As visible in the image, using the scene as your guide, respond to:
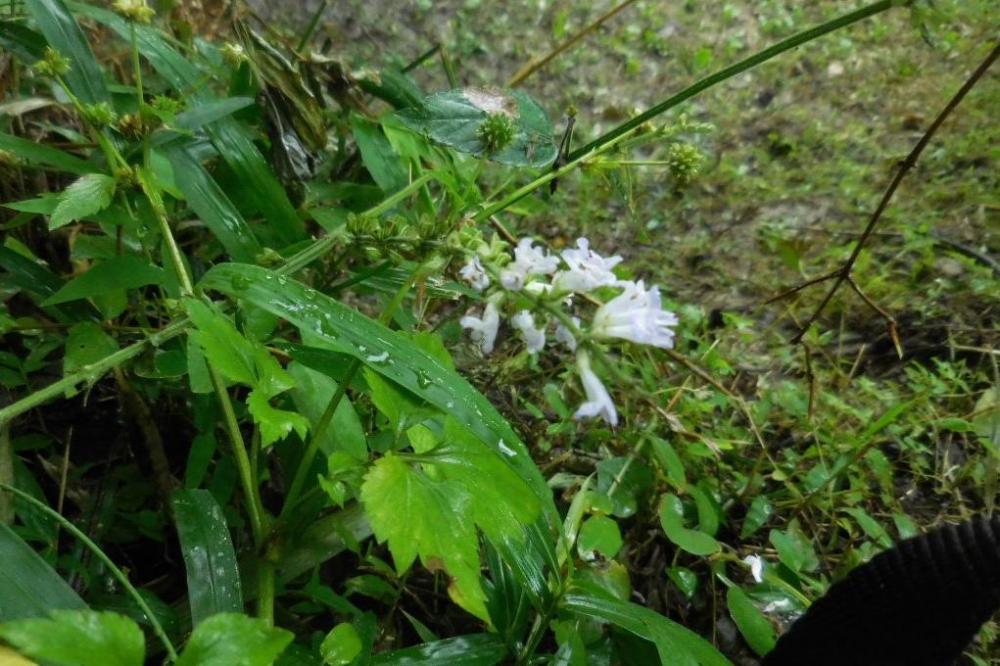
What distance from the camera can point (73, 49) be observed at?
0.95 m

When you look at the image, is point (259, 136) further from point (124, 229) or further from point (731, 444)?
point (731, 444)

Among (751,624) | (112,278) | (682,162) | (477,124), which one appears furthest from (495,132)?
(751,624)

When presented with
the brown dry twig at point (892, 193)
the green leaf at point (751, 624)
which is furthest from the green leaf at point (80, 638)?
the brown dry twig at point (892, 193)

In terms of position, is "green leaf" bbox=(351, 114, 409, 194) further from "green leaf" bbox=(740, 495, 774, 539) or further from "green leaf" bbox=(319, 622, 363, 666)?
"green leaf" bbox=(740, 495, 774, 539)

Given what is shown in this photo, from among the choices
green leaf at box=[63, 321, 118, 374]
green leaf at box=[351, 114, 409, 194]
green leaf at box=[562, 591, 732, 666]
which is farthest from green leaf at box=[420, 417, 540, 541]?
green leaf at box=[351, 114, 409, 194]

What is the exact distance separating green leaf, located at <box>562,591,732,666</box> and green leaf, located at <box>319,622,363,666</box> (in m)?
0.25

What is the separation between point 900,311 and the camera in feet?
5.41

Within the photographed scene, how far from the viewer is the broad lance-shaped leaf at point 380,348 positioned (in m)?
0.67

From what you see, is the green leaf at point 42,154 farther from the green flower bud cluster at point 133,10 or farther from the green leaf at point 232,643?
the green leaf at point 232,643

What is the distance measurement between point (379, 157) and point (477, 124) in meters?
0.29

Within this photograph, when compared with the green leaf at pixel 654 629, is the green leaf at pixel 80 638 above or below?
above

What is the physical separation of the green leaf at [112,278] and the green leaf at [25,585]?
11.1 inches

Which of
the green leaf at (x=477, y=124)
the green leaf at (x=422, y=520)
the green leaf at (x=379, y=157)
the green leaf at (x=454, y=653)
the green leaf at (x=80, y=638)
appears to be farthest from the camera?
the green leaf at (x=379, y=157)

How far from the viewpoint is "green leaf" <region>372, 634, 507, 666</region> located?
30.3 inches
